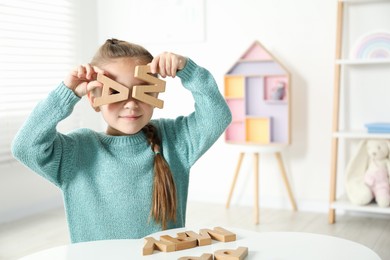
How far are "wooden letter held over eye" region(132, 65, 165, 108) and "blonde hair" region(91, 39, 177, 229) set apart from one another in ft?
0.37

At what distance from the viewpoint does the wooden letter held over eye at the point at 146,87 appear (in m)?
1.18

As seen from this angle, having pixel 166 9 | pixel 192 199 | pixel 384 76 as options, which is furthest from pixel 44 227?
pixel 384 76

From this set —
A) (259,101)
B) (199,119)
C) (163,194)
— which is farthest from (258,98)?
(163,194)

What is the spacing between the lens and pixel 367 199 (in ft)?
9.62

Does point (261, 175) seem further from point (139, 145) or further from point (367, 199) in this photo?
point (139, 145)

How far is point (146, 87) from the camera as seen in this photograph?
119 cm

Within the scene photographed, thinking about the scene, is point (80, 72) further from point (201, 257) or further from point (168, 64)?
point (201, 257)

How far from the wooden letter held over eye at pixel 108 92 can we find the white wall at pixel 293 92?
6.87 feet

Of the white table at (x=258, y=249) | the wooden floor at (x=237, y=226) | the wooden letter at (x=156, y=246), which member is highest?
the wooden letter at (x=156, y=246)

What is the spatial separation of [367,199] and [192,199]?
1282mm

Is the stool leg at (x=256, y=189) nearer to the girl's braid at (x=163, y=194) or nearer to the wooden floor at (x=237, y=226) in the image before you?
the wooden floor at (x=237, y=226)

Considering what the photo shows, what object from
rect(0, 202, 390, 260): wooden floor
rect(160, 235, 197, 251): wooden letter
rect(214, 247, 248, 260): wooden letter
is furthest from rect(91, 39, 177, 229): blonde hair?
rect(0, 202, 390, 260): wooden floor

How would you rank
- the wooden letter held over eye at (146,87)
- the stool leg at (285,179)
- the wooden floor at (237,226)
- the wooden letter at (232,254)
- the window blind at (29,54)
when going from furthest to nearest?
the stool leg at (285,179) < the window blind at (29,54) < the wooden floor at (237,226) < the wooden letter held over eye at (146,87) < the wooden letter at (232,254)

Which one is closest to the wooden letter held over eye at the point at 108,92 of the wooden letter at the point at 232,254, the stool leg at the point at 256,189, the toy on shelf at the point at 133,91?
the toy on shelf at the point at 133,91
